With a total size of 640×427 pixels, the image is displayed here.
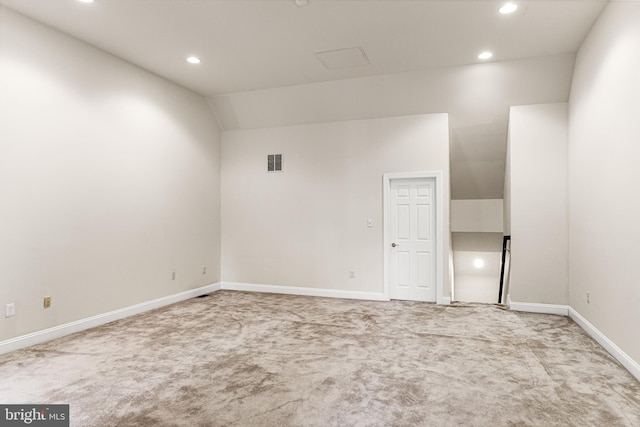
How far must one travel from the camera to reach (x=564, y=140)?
5.05 meters

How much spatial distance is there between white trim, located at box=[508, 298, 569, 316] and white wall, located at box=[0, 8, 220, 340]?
486 cm

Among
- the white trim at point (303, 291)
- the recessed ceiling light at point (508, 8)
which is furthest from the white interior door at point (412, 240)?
the recessed ceiling light at point (508, 8)

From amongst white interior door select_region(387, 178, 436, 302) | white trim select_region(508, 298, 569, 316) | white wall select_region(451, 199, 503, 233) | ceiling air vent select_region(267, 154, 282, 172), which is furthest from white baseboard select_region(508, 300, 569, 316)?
ceiling air vent select_region(267, 154, 282, 172)

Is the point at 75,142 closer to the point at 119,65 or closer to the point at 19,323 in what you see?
the point at 119,65

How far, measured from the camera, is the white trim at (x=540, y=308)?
16.2 ft

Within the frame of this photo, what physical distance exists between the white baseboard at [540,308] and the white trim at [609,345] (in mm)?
238

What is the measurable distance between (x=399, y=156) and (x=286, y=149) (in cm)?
194

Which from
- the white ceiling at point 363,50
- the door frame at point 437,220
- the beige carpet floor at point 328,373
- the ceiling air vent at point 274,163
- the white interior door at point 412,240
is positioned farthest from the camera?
the ceiling air vent at point 274,163

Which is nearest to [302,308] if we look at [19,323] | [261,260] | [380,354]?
[261,260]

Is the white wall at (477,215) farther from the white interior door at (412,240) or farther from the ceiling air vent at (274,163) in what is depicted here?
the ceiling air vent at (274,163)

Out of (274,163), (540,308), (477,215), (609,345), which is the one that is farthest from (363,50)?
(477,215)

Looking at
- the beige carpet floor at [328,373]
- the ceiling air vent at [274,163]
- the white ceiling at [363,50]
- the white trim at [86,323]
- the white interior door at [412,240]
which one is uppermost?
the white ceiling at [363,50]

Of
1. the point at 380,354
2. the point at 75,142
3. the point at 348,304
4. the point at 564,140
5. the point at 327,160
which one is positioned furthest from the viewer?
the point at 327,160

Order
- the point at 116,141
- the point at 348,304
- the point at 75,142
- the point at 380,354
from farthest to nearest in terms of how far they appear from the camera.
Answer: the point at 348,304, the point at 116,141, the point at 75,142, the point at 380,354
